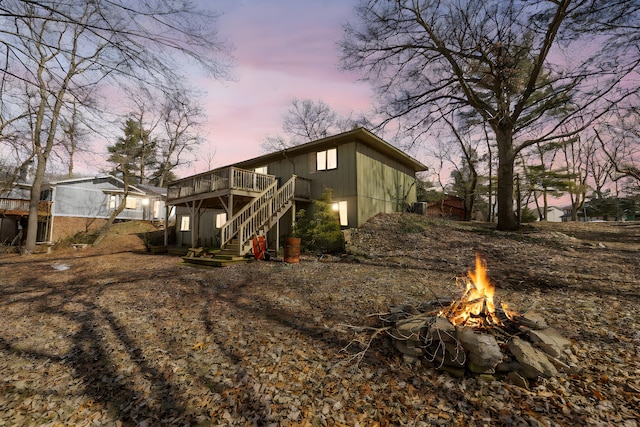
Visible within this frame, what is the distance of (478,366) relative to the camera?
316 centimetres

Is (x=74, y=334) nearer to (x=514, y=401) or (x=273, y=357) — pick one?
(x=273, y=357)

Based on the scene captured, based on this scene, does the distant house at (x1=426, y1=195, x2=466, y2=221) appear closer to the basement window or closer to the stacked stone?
the stacked stone

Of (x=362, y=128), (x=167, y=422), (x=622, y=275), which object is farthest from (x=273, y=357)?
(x=362, y=128)

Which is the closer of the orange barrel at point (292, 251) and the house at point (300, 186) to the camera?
the orange barrel at point (292, 251)

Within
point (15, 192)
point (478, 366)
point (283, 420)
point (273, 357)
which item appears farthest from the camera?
point (15, 192)

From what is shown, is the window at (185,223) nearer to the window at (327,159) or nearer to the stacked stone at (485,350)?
the window at (327,159)

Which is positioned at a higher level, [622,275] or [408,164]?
[408,164]

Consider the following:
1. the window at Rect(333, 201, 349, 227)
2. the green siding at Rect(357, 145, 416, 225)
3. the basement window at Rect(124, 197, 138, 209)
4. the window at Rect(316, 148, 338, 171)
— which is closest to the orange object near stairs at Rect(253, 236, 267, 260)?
the window at Rect(333, 201, 349, 227)

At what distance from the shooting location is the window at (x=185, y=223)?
2053 cm

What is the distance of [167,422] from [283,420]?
4.05 feet

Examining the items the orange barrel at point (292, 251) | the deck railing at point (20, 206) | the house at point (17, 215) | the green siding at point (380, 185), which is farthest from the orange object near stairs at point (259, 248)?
the deck railing at point (20, 206)

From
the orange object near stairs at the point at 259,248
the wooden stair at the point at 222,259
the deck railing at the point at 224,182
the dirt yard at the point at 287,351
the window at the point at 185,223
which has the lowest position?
the dirt yard at the point at 287,351

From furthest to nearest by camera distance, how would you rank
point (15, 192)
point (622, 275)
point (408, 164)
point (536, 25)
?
point (15, 192), point (408, 164), point (536, 25), point (622, 275)

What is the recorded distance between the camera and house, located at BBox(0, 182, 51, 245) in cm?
2141
